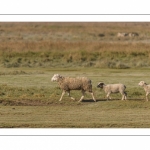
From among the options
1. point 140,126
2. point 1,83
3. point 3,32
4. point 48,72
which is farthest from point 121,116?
point 3,32

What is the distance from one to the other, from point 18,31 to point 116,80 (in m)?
25.2

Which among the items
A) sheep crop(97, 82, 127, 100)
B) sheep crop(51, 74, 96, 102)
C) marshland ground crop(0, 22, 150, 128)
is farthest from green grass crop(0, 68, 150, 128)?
sheep crop(51, 74, 96, 102)

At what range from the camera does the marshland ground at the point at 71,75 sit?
17.4m

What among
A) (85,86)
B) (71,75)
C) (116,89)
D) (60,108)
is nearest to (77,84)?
(85,86)

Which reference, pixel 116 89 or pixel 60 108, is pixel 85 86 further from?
pixel 60 108

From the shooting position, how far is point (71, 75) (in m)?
28.0

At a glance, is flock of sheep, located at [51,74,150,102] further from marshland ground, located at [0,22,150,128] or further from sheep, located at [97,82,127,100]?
marshland ground, located at [0,22,150,128]

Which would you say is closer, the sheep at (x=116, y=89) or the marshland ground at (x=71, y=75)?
the marshland ground at (x=71, y=75)

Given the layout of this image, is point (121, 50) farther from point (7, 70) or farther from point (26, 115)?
point (26, 115)

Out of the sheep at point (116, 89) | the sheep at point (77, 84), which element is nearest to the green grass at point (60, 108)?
the sheep at point (116, 89)

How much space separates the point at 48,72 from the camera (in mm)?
28875

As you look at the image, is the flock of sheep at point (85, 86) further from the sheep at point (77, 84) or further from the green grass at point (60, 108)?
the green grass at point (60, 108)

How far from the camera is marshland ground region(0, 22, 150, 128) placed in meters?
17.4
